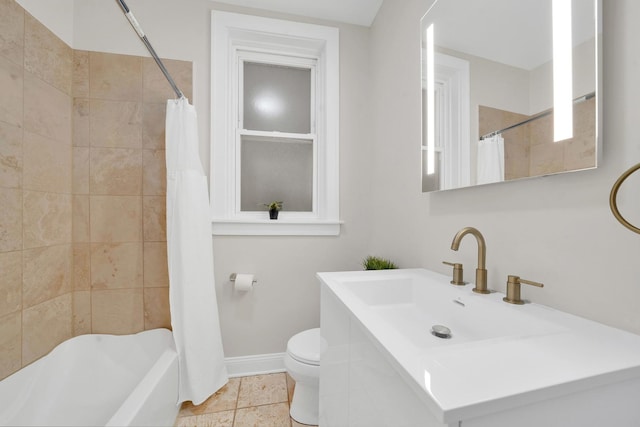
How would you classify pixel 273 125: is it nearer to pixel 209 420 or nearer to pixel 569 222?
pixel 569 222

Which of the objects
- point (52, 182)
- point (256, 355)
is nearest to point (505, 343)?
point (256, 355)

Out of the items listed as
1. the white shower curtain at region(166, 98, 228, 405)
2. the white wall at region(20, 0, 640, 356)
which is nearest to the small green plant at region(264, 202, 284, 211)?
the white wall at region(20, 0, 640, 356)

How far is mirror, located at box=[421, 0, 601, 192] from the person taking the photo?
24.5 inches

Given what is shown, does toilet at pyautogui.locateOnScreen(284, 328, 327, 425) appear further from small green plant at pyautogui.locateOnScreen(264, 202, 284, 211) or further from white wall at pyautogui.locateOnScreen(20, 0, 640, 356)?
small green plant at pyautogui.locateOnScreen(264, 202, 284, 211)

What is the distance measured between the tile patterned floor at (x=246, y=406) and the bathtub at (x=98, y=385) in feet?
0.40

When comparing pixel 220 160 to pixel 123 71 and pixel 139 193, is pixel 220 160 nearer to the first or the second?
Result: pixel 139 193

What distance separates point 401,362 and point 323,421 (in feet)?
2.76

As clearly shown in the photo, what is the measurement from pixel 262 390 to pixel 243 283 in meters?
0.65

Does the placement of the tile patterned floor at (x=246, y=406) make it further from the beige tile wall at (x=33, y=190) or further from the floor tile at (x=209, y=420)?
the beige tile wall at (x=33, y=190)

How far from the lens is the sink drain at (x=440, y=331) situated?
0.78 meters

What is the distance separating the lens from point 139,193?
1.59 m

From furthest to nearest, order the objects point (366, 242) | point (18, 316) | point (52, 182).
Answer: point (366, 242), point (52, 182), point (18, 316)

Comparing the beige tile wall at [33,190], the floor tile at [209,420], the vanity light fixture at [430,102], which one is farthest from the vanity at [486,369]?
the beige tile wall at [33,190]

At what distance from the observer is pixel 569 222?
650mm
